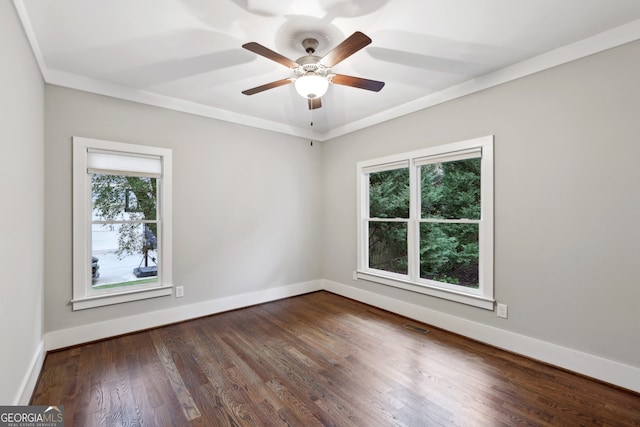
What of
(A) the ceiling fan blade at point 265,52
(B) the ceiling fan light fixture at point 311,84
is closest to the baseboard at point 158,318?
(B) the ceiling fan light fixture at point 311,84

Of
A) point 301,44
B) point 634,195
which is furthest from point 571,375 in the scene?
point 301,44

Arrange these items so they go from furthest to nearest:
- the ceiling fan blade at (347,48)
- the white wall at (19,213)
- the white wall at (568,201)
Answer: the white wall at (568,201) < the ceiling fan blade at (347,48) < the white wall at (19,213)

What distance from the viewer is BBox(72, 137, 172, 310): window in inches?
117

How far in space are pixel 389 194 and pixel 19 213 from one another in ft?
12.3

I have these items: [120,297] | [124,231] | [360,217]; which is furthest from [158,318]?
[360,217]

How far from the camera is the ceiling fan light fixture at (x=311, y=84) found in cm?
225

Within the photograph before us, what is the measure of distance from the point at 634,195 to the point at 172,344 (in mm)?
4245

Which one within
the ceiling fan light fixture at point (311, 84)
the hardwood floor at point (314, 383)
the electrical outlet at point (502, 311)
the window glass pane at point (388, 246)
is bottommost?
the hardwood floor at point (314, 383)

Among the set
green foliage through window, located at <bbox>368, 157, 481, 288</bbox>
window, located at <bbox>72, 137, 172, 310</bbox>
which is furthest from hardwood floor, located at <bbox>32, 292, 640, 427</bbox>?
green foliage through window, located at <bbox>368, 157, 481, 288</bbox>

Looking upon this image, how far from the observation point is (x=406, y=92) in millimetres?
3371

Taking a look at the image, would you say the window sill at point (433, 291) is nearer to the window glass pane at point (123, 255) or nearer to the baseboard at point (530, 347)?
the baseboard at point (530, 347)

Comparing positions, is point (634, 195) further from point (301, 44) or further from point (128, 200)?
point (128, 200)

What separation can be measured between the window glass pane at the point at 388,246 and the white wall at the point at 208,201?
1.08m

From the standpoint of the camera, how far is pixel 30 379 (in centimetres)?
212
